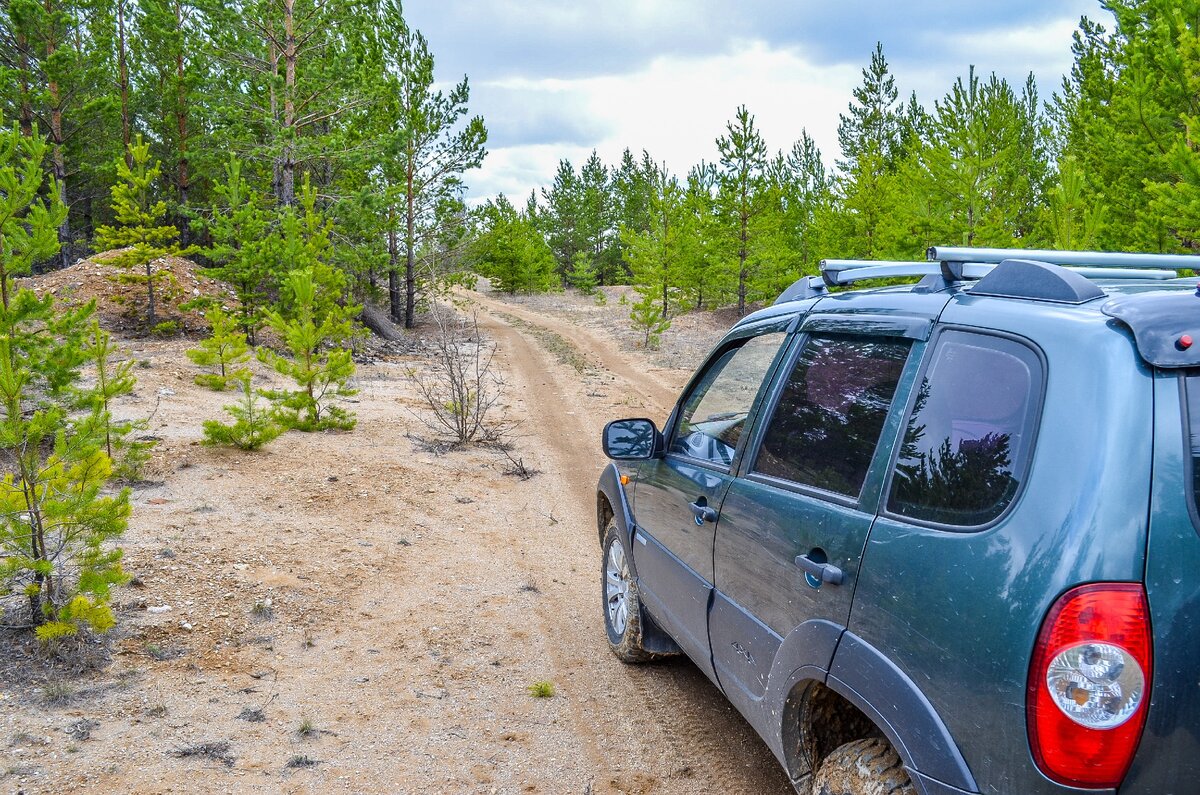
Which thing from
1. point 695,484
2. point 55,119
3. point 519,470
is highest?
point 55,119

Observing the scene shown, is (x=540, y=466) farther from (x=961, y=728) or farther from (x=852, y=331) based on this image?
(x=961, y=728)

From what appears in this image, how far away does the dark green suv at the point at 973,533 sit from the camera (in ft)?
5.54

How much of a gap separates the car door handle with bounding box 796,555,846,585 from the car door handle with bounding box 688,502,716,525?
76 cm

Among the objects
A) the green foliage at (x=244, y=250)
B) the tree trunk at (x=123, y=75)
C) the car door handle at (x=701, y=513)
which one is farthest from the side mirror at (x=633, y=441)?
the tree trunk at (x=123, y=75)

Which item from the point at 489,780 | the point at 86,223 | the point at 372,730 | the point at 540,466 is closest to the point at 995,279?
the point at 489,780

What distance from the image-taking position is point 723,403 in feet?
12.6

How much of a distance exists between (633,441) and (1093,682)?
2.49 m

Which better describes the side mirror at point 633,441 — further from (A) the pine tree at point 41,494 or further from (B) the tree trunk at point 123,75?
(B) the tree trunk at point 123,75

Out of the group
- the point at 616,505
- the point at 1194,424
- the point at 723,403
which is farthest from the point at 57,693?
the point at 1194,424

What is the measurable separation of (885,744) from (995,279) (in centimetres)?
132

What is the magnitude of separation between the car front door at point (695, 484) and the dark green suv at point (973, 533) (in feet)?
0.30

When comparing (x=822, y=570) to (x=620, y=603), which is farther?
(x=620, y=603)

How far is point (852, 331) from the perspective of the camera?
107 inches

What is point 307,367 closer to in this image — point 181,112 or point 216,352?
point 216,352
